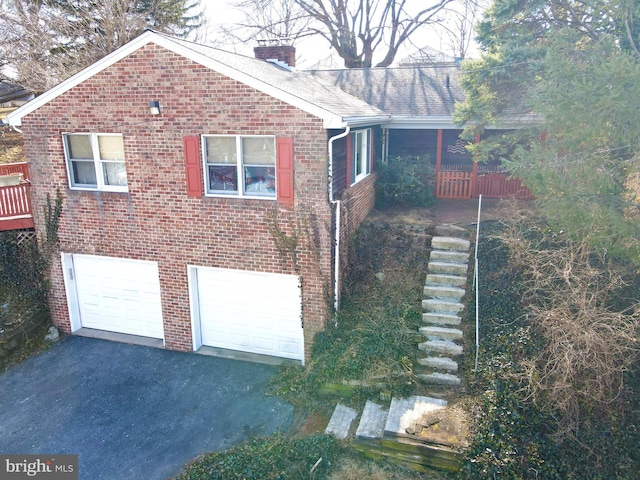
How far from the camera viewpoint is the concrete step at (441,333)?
9.19 m

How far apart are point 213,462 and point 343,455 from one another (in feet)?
6.72

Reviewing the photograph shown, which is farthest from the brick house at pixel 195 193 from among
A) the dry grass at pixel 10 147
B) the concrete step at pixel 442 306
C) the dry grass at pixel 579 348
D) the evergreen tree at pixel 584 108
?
the dry grass at pixel 10 147

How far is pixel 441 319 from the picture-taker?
31.4 ft

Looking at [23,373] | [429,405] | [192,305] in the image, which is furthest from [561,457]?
[23,373]

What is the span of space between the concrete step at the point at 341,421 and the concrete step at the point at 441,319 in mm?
2537

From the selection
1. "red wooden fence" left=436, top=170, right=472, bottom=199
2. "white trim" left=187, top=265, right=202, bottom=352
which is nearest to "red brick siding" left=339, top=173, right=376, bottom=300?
"red wooden fence" left=436, top=170, right=472, bottom=199

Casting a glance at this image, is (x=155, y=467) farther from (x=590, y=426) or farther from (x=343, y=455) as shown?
(x=590, y=426)

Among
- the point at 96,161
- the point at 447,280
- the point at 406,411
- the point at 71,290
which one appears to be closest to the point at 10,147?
the point at 71,290

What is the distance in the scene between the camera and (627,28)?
28.6 feet

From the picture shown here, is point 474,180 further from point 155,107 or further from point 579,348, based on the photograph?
point 155,107

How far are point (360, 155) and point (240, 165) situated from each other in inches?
165

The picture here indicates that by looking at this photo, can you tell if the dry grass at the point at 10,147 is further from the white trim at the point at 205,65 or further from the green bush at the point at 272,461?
the green bush at the point at 272,461

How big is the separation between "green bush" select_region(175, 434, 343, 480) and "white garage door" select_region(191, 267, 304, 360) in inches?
113

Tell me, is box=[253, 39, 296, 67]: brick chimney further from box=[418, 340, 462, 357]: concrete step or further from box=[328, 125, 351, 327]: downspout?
box=[418, 340, 462, 357]: concrete step
